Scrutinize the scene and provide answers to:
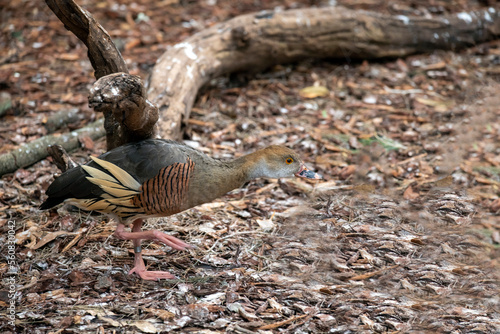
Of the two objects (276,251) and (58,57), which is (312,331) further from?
(58,57)

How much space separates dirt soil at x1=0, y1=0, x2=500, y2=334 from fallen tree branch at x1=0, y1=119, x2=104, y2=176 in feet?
0.36

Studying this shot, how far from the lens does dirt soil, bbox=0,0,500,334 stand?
3834mm

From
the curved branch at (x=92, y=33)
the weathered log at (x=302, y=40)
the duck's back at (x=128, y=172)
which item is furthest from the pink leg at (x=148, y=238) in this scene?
the weathered log at (x=302, y=40)

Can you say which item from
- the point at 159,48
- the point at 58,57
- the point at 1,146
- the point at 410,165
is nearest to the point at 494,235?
the point at 410,165

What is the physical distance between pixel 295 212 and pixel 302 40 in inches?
149

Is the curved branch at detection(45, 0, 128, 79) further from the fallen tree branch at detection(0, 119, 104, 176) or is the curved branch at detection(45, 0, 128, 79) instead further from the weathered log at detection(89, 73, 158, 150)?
the fallen tree branch at detection(0, 119, 104, 176)

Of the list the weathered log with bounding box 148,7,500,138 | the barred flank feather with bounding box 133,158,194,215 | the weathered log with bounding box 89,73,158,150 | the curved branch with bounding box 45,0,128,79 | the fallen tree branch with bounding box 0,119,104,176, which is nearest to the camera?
the weathered log with bounding box 89,73,158,150

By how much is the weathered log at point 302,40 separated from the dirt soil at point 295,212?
0.93 feet

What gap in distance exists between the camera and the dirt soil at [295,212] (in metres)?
3.83

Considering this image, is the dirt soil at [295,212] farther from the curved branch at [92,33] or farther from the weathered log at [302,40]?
the curved branch at [92,33]

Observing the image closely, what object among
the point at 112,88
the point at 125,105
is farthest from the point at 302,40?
the point at 112,88

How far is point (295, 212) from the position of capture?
542cm

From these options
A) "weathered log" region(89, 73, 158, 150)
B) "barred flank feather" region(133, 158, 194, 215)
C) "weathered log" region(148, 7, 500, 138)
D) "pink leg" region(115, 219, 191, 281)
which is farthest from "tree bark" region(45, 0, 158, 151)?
"weathered log" region(148, 7, 500, 138)

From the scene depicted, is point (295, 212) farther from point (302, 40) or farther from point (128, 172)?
point (302, 40)
